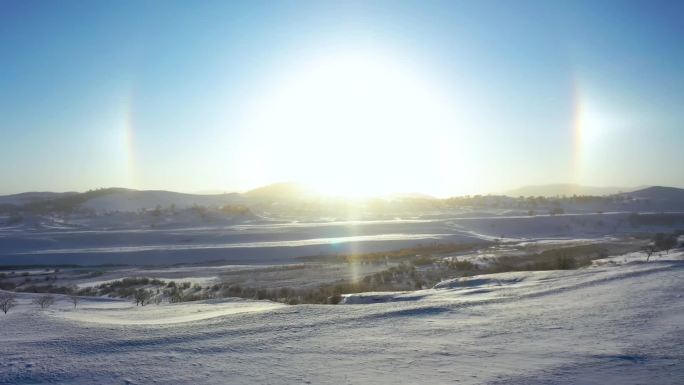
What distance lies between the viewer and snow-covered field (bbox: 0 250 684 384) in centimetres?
498

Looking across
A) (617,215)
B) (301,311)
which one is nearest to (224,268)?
(301,311)

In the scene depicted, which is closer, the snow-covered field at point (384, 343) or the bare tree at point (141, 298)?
the snow-covered field at point (384, 343)

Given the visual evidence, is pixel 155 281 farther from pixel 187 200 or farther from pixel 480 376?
pixel 187 200

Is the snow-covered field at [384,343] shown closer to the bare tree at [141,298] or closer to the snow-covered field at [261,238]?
the bare tree at [141,298]

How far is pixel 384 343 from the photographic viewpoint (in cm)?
616

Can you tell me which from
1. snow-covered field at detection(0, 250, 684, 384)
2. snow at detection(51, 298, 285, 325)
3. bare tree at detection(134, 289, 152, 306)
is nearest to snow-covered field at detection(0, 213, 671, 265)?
bare tree at detection(134, 289, 152, 306)

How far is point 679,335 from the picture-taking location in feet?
19.3

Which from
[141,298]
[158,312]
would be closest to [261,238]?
[141,298]

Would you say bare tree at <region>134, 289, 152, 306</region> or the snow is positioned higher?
the snow

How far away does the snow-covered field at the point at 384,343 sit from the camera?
4977mm

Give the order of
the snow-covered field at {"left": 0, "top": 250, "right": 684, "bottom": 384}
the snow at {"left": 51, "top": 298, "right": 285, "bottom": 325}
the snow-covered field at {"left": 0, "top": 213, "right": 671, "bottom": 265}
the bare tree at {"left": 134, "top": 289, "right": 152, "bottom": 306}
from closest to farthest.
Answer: the snow-covered field at {"left": 0, "top": 250, "right": 684, "bottom": 384} < the snow at {"left": 51, "top": 298, "right": 285, "bottom": 325} < the bare tree at {"left": 134, "top": 289, "right": 152, "bottom": 306} < the snow-covered field at {"left": 0, "top": 213, "right": 671, "bottom": 265}

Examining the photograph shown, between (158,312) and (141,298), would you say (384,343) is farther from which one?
(141,298)

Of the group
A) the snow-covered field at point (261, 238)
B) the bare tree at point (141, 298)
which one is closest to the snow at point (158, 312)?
the bare tree at point (141, 298)

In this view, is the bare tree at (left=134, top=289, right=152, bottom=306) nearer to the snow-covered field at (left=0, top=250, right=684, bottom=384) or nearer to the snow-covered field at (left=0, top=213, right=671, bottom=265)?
the snow-covered field at (left=0, top=250, right=684, bottom=384)
